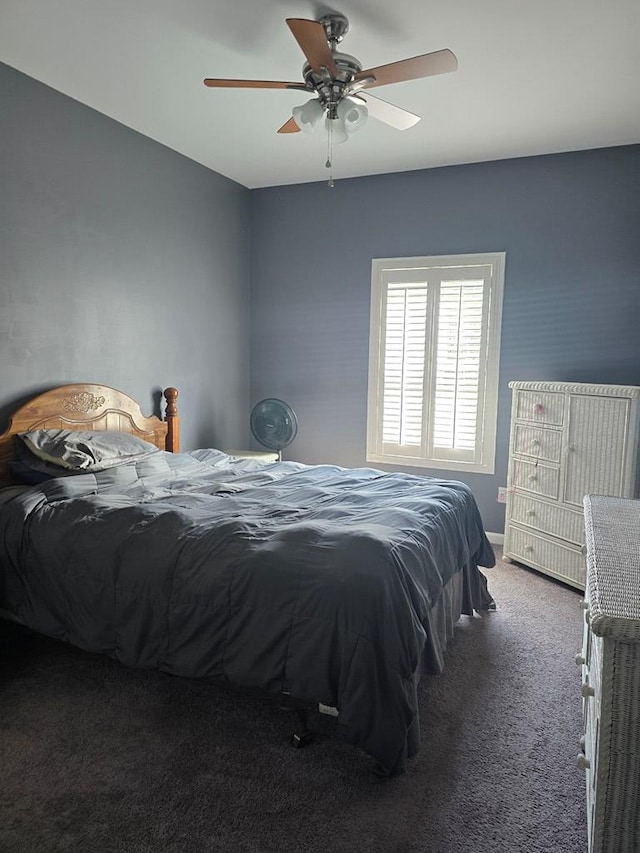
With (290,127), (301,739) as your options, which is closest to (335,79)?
(290,127)

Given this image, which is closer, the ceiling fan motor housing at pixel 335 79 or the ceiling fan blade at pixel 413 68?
the ceiling fan blade at pixel 413 68

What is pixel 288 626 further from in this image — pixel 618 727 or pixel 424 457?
pixel 424 457

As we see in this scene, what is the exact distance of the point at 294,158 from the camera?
13.8 ft

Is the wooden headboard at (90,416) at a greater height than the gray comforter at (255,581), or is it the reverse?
the wooden headboard at (90,416)

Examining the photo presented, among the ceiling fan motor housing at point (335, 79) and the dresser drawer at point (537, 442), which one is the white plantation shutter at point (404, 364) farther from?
the ceiling fan motor housing at point (335, 79)

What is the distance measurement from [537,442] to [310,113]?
2.35 m

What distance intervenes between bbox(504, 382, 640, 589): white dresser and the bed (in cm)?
79

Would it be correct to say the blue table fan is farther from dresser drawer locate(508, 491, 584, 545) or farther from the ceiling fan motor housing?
the ceiling fan motor housing

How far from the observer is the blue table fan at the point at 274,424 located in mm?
4414

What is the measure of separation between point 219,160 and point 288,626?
3.62 metres

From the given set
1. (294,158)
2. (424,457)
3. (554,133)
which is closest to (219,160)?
(294,158)

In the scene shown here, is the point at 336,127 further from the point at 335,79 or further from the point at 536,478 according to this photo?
the point at 536,478

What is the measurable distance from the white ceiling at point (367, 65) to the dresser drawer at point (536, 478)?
2.09 metres

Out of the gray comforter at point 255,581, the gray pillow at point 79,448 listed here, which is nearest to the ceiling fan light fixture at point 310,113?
the gray comforter at point 255,581
